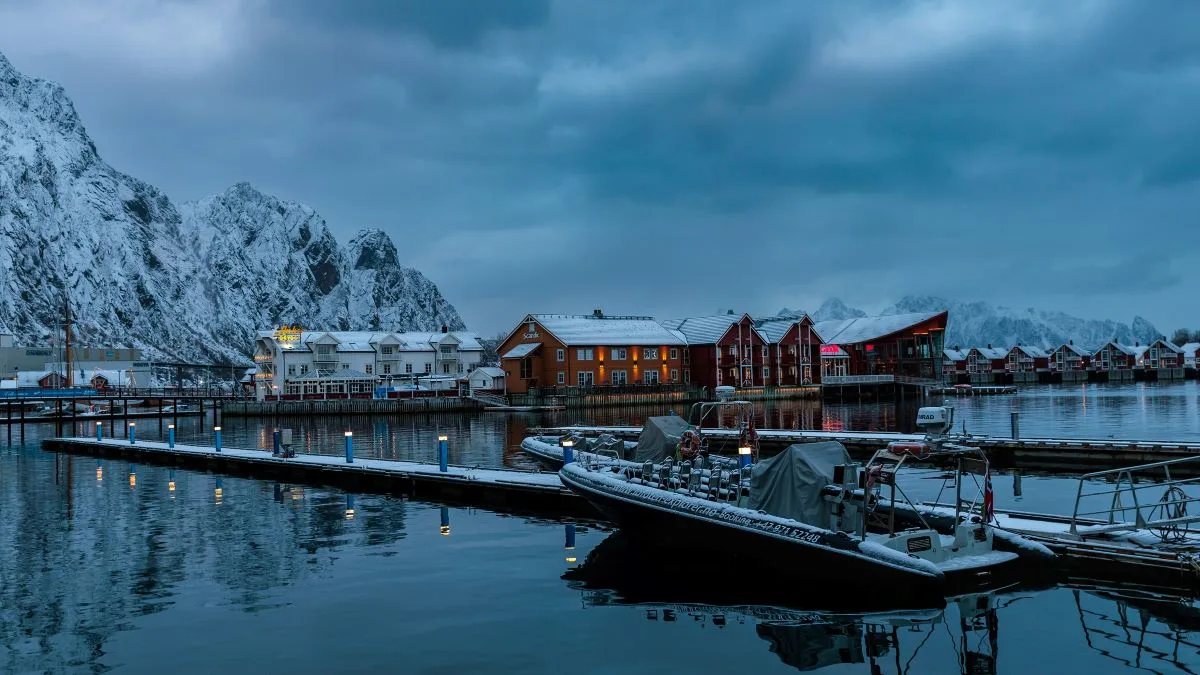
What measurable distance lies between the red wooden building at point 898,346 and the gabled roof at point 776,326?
22.6 feet

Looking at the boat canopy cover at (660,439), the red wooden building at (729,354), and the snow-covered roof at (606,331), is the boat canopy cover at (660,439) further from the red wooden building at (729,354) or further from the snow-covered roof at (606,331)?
the red wooden building at (729,354)

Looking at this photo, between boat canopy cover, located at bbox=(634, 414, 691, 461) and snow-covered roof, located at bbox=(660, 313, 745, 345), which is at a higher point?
snow-covered roof, located at bbox=(660, 313, 745, 345)

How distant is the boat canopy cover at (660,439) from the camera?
24188 mm

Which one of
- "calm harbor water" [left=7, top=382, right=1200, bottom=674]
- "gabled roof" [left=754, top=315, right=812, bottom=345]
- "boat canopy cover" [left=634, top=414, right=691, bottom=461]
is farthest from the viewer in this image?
"gabled roof" [left=754, top=315, right=812, bottom=345]

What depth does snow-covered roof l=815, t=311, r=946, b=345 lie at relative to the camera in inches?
4577

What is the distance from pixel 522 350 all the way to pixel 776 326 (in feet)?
112

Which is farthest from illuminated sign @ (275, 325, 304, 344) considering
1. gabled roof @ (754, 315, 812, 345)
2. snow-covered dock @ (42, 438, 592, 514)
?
→ snow-covered dock @ (42, 438, 592, 514)

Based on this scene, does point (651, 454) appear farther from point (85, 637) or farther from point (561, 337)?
point (561, 337)

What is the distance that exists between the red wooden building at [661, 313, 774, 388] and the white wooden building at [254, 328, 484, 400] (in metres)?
29.2

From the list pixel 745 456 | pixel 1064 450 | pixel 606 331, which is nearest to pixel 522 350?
pixel 606 331

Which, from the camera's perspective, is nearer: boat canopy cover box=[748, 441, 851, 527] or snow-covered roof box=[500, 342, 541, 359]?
boat canopy cover box=[748, 441, 851, 527]

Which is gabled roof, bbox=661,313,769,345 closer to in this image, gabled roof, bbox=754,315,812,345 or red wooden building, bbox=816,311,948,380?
gabled roof, bbox=754,315,812,345

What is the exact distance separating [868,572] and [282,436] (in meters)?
29.2

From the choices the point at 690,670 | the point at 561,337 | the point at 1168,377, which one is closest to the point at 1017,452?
the point at 690,670
